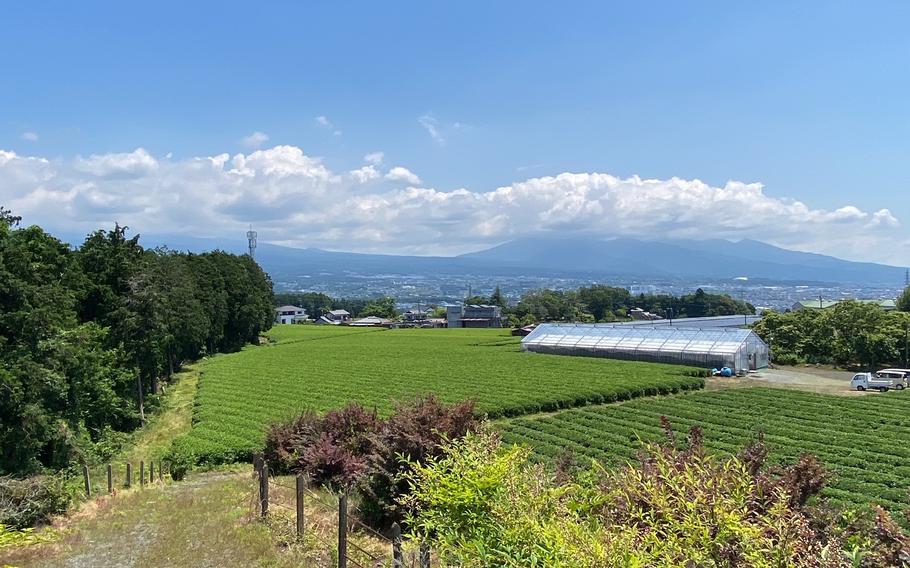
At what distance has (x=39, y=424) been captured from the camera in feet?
66.1

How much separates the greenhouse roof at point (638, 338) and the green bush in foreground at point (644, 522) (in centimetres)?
4641

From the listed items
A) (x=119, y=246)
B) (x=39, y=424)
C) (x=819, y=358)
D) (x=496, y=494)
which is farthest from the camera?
(x=819, y=358)

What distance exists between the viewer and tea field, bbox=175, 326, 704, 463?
93.6 ft

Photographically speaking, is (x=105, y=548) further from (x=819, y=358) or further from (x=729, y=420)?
(x=819, y=358)

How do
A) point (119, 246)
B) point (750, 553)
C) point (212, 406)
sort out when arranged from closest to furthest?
point (750, 553), point (212, 406), point (119, 246)

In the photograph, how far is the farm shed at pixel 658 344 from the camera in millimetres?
48594

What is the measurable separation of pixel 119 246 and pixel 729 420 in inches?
1390

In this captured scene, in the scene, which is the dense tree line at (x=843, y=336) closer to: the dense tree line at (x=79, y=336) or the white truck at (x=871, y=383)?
the white truck at (x=871, y=383)

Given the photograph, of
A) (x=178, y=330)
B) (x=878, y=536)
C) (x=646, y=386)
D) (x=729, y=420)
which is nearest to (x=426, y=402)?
(x=878, y=536)

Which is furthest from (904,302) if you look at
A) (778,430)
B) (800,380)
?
(778,430)

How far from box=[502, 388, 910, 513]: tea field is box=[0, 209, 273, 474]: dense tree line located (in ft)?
56.8

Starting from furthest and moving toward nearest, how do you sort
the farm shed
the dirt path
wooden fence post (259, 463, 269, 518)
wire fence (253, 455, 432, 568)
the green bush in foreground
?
the farm shed → the dirt path → wooden fence post (259, 463, 269, 518) → wire fence (253, 455, 432, 568) → the green bush in foreground

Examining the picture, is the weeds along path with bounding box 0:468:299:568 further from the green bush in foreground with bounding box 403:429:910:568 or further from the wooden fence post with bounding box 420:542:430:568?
the green bush in foreground with bounding box 403:429:910:568

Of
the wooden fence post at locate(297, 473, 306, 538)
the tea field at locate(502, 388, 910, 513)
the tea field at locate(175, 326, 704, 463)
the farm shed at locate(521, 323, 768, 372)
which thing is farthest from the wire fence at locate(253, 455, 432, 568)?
the farm shed at locate(521, 323, 768, 372)
